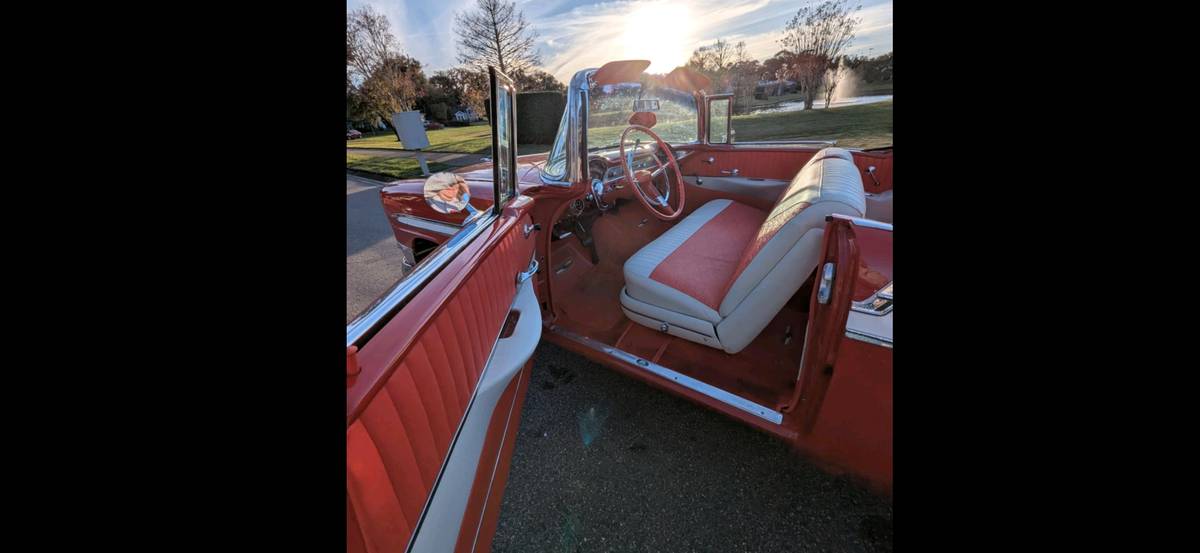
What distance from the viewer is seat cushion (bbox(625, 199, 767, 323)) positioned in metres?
2.01

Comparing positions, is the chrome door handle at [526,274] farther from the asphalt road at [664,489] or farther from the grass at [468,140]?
the asphalt road at [664,489]

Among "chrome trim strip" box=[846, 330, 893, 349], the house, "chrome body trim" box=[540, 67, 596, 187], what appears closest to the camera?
the house

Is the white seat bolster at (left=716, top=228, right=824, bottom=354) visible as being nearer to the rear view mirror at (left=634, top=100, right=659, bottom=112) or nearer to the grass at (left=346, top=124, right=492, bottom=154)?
the grass at (left=346, top=124, right=492, bottom=154)

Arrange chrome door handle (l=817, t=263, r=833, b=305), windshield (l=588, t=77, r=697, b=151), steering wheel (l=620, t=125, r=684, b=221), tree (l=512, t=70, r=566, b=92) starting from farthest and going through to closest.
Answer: tree (l=512, t=70, r=566, b=92) < steering wheel (l=620, t=125, r=684, b=221) < windshield (l=588, t=77, r=697, b=151) < chrome door handle (l=817, t=263, r=833, b=305)

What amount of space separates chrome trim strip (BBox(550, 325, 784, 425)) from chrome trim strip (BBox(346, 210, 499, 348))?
2.94ft

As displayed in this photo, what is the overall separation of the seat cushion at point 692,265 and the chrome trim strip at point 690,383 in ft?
0.79

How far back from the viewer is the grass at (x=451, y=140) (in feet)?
2.44

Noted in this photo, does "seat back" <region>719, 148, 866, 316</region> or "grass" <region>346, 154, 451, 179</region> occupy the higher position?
"grass" <region>346, 154, 451, 179</region>

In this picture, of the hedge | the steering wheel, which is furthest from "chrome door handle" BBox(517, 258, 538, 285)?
the steering wheel

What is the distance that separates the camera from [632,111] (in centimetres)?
287
